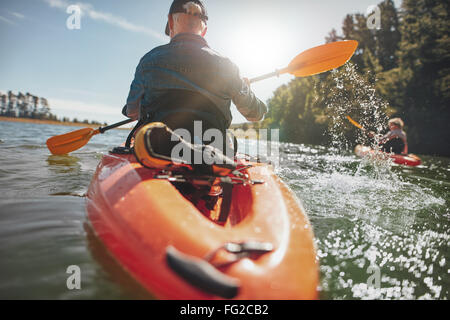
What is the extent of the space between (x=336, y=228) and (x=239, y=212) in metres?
1.21

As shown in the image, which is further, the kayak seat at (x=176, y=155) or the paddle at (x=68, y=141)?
the paddle at (x=68, y=141)

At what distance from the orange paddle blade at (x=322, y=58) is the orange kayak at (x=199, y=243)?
2.72 metres

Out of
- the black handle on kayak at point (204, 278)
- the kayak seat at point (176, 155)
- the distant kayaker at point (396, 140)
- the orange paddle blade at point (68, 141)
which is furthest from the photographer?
the distant kayaker at point (396, 140)

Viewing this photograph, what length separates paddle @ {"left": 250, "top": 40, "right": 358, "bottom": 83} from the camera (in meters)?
3.65

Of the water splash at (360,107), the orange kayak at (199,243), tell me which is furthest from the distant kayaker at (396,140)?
the orange kayak at (199,243)

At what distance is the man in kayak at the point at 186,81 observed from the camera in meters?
1.99

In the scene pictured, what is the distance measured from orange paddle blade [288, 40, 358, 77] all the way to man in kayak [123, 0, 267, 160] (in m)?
1.91

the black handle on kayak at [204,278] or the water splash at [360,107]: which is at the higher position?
the water splash at [360,107]

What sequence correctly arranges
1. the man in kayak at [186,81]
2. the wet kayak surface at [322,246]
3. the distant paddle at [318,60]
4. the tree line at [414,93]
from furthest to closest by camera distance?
the tree line at [414,93] < the distant paddle at [318,60] < the man in kayak at [186,81] < the wet kayak surface at [322,246]

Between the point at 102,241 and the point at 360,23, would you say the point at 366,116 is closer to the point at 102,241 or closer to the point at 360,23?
the point at 102,241

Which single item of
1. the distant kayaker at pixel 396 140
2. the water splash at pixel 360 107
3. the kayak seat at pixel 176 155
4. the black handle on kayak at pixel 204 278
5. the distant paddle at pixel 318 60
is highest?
the water splash at pixel 360 107

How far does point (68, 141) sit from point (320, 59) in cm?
441

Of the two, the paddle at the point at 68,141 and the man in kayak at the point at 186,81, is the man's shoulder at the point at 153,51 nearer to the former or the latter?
the man in kayak at the point at 186,81
